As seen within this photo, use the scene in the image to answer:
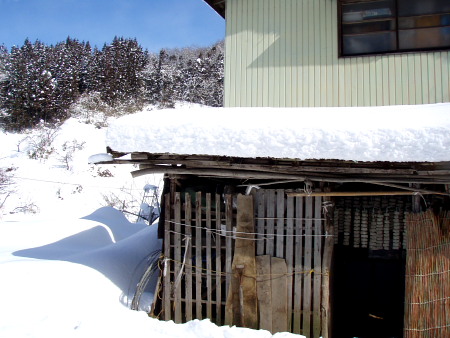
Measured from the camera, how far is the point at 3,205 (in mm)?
20359

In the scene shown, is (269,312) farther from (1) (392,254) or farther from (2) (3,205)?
(2) (3,205)

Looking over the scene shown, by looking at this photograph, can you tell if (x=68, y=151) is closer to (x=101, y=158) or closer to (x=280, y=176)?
(x=101, y=158)

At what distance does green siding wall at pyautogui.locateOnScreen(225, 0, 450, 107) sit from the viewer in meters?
7.62

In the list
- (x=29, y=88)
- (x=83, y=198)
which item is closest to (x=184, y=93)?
(x=29, y=88)

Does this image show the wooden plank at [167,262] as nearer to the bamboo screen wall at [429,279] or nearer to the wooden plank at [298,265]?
the wooden plank at [298,265]

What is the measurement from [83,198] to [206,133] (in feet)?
62.6

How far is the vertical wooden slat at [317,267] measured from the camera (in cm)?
539

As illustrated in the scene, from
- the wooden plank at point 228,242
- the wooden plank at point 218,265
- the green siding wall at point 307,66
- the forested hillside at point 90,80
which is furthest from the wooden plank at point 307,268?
the forested hillside at point 90,80

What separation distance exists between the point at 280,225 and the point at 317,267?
0.77 metres

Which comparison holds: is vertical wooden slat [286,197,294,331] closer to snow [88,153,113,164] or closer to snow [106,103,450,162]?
snow [106,103,450,162]

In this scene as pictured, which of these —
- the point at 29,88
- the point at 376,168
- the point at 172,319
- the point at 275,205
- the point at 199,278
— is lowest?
the point at 172,319

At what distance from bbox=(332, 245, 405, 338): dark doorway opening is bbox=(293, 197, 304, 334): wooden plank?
5.82 ft

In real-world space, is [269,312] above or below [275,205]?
below

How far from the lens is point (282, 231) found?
5613mm
